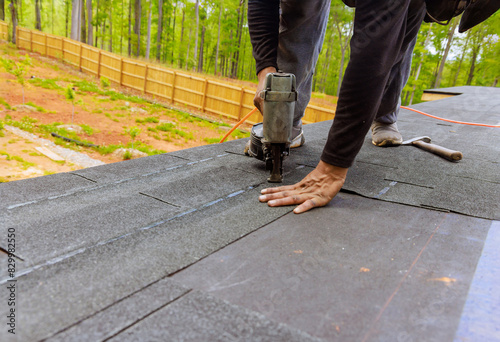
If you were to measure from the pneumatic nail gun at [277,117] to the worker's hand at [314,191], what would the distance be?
0.24m

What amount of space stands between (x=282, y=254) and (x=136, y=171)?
1.09 meters

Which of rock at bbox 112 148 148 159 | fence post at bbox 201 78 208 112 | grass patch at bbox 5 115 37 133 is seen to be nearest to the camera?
rock at bbox 112 148 148 159

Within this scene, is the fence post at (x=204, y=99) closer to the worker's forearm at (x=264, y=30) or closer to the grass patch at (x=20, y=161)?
the grass patch at (x=20, y=161)

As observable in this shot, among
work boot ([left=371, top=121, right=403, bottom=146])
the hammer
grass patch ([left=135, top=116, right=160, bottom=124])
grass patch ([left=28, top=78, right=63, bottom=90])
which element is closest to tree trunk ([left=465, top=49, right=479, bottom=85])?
grass patch ([left=135, top=116, right=160, bottom=124])

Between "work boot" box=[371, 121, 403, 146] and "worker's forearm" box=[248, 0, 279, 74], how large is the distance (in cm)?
100

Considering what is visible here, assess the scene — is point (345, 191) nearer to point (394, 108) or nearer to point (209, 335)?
point (209, 335)

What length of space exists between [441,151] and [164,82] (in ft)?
45.8

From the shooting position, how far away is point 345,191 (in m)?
1.53

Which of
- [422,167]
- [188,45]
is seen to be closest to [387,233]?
[422,167]

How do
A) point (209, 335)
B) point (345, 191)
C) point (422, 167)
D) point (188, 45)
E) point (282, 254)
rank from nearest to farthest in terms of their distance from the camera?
point (209, 335), point (282, 254), point (345, 191), point (422, 167), point (188, 45)

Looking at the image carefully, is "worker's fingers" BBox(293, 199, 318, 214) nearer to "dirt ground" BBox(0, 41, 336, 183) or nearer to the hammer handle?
the hammer handle

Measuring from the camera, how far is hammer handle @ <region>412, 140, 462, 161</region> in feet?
6.69

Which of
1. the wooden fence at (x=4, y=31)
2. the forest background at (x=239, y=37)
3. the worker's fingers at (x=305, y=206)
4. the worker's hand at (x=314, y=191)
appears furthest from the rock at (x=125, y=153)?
the wooden fence at (x=4, y=31)

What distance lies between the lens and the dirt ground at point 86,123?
5785mm
